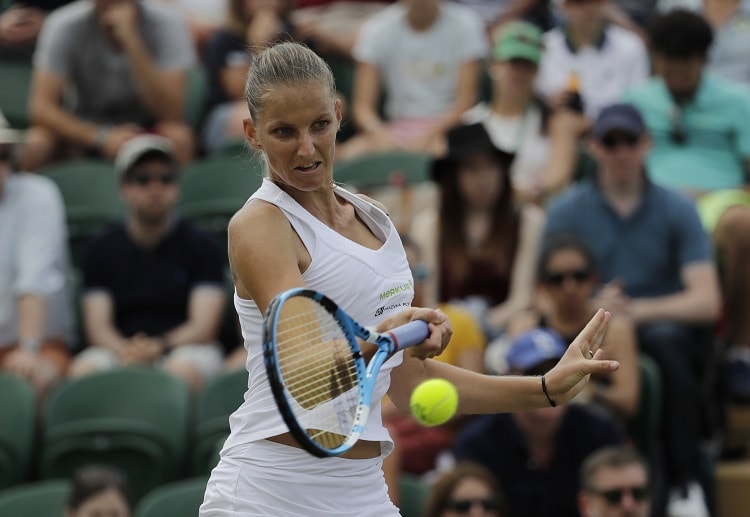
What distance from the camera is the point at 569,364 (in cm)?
352

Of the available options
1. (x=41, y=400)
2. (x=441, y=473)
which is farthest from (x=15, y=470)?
(x=441, y=473)

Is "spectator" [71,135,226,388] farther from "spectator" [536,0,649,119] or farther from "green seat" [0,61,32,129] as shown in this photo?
"spectator" [536,0,649,119]

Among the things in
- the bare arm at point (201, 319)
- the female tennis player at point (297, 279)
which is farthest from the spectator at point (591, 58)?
the female tennis player at point (297, 279)

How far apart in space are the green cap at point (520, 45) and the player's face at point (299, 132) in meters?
4.73

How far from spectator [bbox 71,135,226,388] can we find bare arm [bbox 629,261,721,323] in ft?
6.52

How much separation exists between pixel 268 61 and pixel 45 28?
5.98 m

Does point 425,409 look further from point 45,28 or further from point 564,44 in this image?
point 45,28

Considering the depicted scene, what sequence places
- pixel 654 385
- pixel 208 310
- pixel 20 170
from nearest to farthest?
pixel 654 385 → pixel 208 310 → pixel 20 170

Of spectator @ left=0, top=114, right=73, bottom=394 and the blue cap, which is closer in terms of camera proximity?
the blue cap

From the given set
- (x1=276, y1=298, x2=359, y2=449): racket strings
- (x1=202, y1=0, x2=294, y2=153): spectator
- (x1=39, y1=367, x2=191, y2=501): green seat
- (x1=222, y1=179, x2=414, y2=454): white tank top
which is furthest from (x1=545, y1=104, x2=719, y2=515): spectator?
(x1=276, y1=298, x2=359, y2=449): racket strings

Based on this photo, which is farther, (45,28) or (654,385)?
(45,28)

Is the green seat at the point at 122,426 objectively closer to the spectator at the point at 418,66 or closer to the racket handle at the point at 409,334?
the spectator at the point at 418,66

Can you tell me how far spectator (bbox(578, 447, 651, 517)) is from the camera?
5.81 m

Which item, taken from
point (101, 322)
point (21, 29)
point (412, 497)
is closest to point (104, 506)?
Result: point (412, 497)
